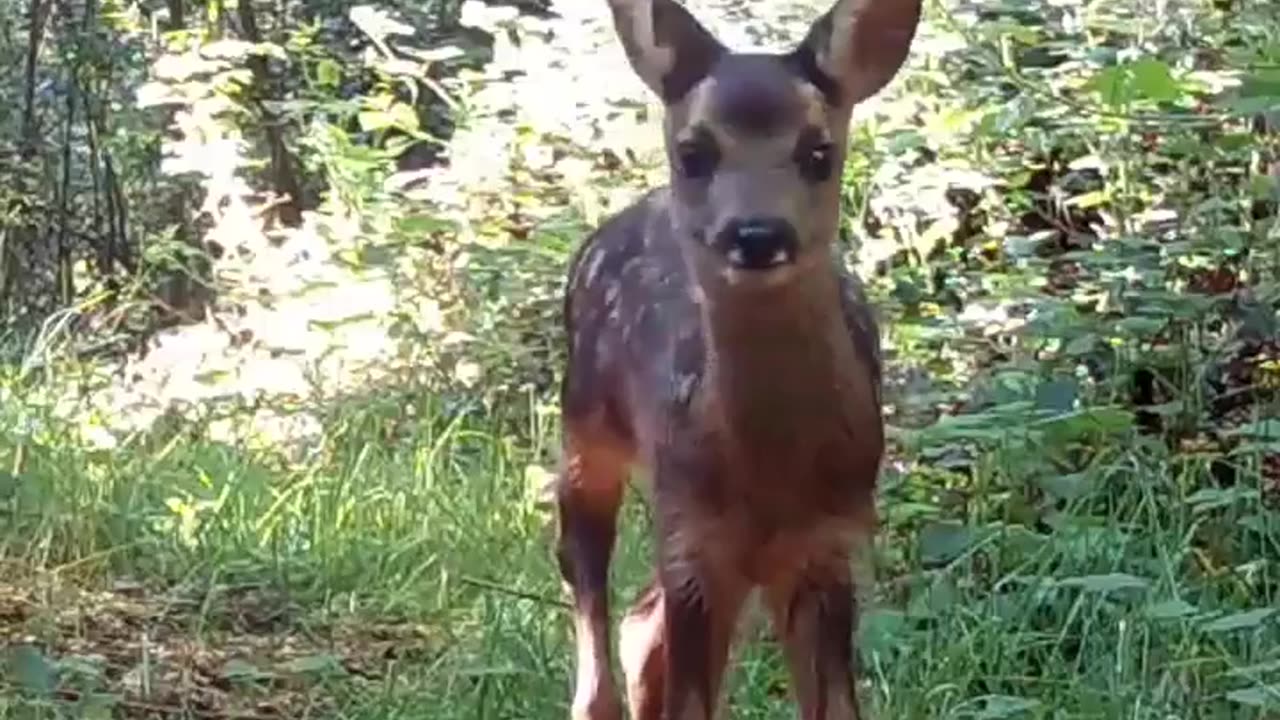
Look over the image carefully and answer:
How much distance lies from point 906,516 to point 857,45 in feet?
7.67

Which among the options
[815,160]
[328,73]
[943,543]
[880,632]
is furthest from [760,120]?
[328,73]

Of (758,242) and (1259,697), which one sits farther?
(1259,697)

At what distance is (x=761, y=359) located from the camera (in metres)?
4.18

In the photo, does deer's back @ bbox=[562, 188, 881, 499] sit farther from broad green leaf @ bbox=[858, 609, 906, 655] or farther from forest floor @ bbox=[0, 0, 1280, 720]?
broad green leaf @ bbox=[858, 609, 906, 655]

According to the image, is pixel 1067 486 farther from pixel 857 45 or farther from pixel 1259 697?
pixel 857 45

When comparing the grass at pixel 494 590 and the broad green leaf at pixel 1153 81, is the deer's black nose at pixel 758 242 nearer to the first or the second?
the grass at pixel 494 590

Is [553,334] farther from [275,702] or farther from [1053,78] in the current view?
[275,702]

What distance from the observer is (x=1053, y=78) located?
765 cm

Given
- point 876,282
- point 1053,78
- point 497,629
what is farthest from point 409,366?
point 497,629

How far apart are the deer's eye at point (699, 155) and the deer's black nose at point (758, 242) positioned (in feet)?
0.53

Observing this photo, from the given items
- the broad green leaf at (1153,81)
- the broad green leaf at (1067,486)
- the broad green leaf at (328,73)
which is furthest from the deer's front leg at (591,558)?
the broad green leaf at (328,73)

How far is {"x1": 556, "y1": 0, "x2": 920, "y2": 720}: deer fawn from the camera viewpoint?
403 centimetres

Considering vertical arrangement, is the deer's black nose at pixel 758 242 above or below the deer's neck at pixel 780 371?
above

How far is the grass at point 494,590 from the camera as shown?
17.6ft
